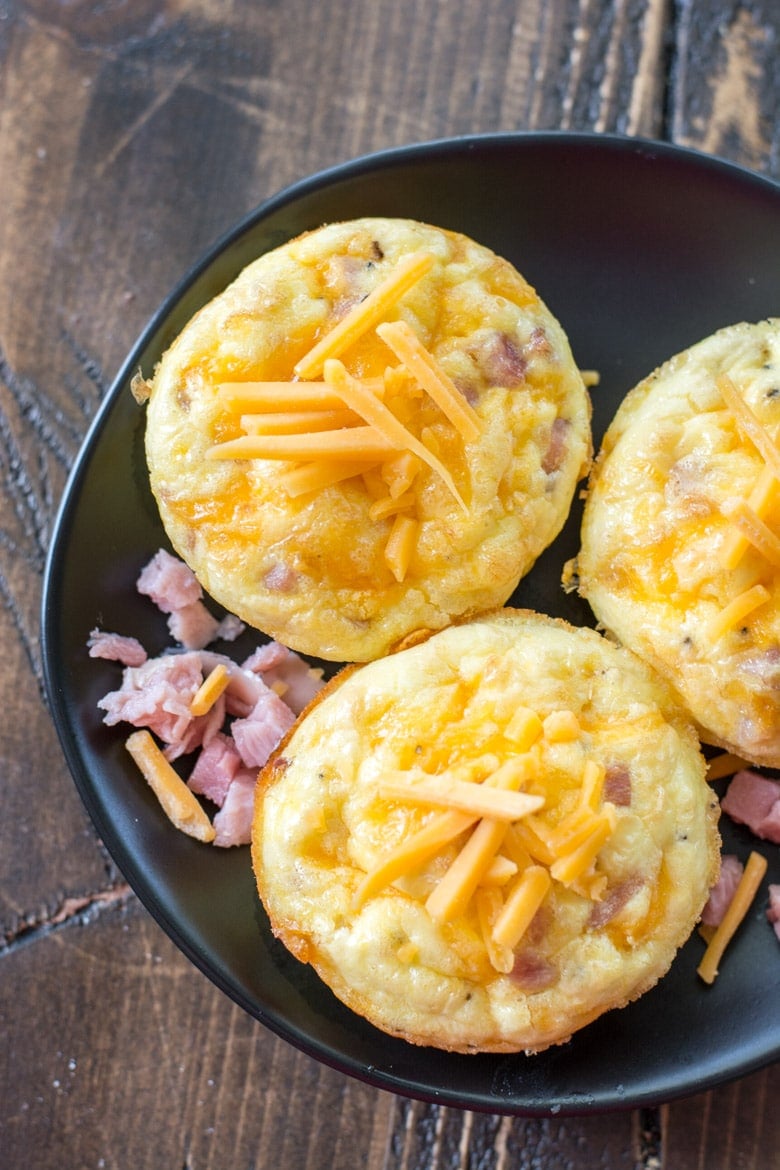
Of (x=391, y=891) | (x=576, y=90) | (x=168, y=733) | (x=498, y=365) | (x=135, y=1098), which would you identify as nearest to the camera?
(x=391, y=891)

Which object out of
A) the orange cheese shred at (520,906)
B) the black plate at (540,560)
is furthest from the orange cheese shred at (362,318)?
the orange cheese shred at (520,906)

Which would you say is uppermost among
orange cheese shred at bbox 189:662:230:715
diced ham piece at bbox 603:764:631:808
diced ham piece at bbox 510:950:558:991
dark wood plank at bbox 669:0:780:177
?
dark wood plank at bbox 669:0:780:177

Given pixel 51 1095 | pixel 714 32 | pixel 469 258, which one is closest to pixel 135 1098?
pixel 51 1095

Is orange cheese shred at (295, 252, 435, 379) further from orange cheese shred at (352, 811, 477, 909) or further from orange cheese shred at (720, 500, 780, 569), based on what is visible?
orange cheese shred at (352, 811, 477, 909)

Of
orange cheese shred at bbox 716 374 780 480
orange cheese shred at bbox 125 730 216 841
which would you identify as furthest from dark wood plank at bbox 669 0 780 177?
orange cheese shred at bbox 125 730 216 841

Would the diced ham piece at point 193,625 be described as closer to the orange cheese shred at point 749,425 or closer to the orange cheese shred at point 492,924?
the orange cheese shred at point 492,924

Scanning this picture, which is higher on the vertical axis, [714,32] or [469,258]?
[714,32]

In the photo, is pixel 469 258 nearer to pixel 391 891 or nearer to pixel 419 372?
pixel 419 372
